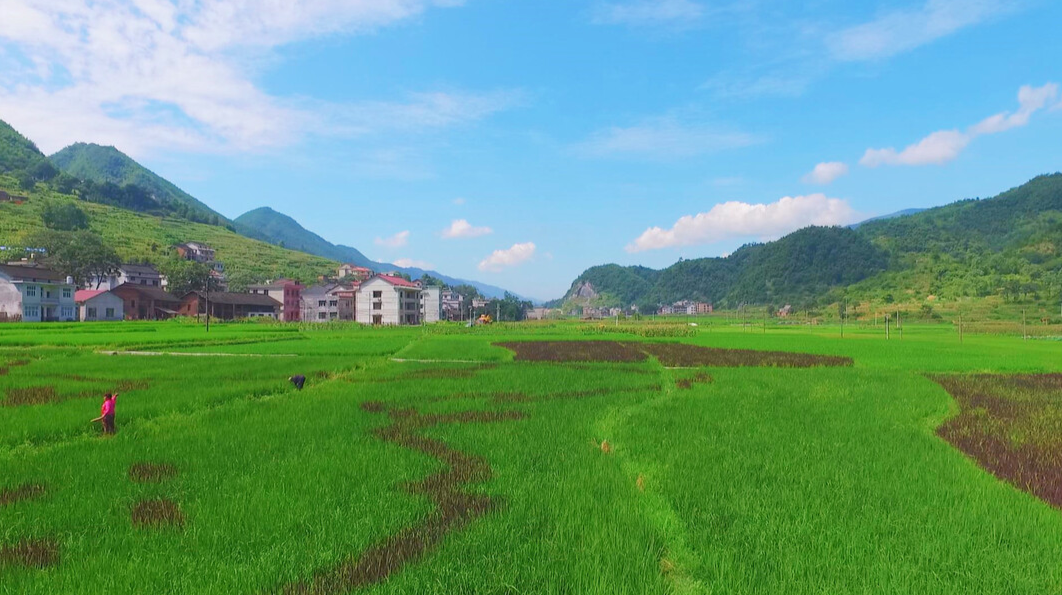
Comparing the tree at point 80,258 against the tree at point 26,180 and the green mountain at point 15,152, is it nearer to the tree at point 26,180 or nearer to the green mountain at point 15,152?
the tree at point 26,180

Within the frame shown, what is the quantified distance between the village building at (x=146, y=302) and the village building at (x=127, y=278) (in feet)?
17.9

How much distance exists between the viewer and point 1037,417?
33.9 ft

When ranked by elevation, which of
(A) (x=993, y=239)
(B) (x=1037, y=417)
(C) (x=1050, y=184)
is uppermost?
(C) (x=1050, y=184)

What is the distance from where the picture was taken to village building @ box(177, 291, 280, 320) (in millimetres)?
71438

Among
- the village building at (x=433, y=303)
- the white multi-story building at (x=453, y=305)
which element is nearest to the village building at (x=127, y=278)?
the village building at (x=433, y=303)

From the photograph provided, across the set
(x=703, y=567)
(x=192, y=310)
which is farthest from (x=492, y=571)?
(x=192, y=310)

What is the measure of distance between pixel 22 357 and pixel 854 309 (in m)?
99.7

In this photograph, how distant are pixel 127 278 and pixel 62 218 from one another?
43.2 m

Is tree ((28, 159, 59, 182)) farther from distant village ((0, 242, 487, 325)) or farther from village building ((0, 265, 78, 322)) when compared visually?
village building ((0, 265, 78, 322))

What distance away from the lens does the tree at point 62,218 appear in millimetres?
103812

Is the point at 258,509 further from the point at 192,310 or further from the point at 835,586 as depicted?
the point at 192,310

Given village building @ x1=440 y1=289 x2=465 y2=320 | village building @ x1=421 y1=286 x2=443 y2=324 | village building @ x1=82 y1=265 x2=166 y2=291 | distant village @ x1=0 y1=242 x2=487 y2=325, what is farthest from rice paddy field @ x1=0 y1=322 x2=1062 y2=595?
village building @ x1=440 y1=289 x2=465 y2=320

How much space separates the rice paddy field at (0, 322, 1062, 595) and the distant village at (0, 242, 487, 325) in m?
53.0

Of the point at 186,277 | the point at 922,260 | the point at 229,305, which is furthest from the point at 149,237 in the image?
the point at 922,260
